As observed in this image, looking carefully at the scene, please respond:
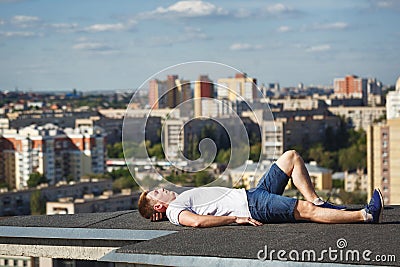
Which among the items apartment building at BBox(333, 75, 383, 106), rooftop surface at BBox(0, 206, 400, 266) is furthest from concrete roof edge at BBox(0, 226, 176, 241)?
apartment building at BBox(333, 75, 383, 106)

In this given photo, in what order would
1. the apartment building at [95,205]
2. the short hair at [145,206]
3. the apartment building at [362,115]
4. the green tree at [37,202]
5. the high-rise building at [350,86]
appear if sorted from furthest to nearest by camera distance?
the high-rise building at [350,86], the apartment building at [362,115], the green tree at [37,202], the apartment building at [95,205], the short hair at [145,206]

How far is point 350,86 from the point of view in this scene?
48.8 metres

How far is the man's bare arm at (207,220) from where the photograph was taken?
2.14 m

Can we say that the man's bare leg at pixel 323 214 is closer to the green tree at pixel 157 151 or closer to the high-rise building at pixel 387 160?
the green tree at pixel 157 151

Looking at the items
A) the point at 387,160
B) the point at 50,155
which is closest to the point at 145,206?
the point at 387,160

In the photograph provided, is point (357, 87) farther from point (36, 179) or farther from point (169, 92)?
→ point (169, 92)

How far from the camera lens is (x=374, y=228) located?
6.73ft

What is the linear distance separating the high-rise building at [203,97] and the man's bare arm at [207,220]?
0.47 metres

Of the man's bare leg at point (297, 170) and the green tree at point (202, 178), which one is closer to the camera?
the man's bare leg at point (297, 170)

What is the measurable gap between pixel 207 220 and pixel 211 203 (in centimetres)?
8

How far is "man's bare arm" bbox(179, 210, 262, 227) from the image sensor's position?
2141 millimetres

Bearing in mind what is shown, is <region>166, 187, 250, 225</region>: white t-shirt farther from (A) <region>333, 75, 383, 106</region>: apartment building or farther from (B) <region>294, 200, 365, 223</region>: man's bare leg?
→ (A) <region>333, 75, 383, 106</region>: apartment building

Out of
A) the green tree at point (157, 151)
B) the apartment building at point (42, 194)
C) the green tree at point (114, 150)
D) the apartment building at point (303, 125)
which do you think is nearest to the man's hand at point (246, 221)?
the green tree at point (157, 151)

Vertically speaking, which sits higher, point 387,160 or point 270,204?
point 270,204
